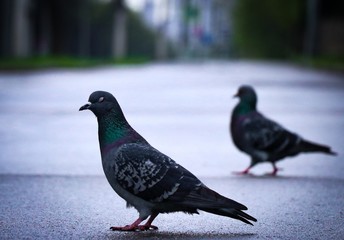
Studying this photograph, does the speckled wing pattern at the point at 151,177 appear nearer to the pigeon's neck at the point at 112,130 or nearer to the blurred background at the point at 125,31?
the pigeon's neck at the point at 112,130

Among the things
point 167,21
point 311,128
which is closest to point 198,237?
point 311,128

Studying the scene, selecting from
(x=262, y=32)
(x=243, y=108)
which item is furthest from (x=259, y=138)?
(x=262, y=32)

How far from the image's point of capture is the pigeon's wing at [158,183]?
4.80m

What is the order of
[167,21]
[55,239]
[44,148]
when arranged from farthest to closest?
[167,21] < [44,148] < [55,239]

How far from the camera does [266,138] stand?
7.65m

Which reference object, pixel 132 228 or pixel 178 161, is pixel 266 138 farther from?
pixel 132 228

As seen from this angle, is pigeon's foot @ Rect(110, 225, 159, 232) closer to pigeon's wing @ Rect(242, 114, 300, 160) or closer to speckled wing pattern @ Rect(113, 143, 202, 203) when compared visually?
speckled wing pattern @ Rect(113, 143, 202, 203)

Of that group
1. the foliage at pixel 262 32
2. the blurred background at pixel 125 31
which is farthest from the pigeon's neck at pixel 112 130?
the foliage at pixel 262 32

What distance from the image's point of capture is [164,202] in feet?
15.9

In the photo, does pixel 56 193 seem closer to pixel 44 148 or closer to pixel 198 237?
pixel 198 237

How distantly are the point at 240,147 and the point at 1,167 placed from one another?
229cm

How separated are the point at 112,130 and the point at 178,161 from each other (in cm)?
359

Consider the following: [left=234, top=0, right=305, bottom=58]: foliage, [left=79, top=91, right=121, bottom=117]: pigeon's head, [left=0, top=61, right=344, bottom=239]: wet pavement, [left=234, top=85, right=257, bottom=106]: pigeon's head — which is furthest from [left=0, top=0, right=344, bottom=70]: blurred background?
[left=79, top=91, right=121, bottom=117]: pigeon's head

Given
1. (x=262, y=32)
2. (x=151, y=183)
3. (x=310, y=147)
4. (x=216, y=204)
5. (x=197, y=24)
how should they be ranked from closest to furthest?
1. (x=216, y=204)
2. (x=151, y=183)
3. (x=310, y=147)
4. (x=262, y=32)
5. (x=197, y=24)
